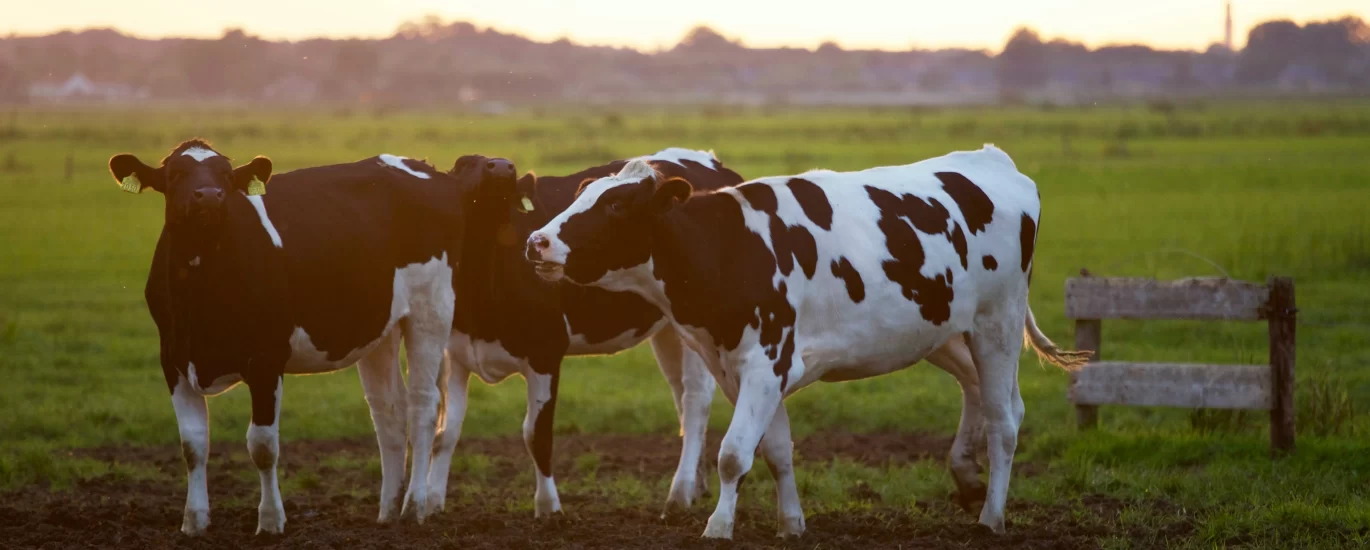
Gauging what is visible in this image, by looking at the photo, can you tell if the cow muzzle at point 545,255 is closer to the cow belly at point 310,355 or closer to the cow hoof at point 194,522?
the cow belly at point 310,355

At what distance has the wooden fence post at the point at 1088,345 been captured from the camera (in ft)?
35.6

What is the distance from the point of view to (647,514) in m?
8.62

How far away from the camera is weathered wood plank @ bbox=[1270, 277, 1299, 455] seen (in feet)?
32.0

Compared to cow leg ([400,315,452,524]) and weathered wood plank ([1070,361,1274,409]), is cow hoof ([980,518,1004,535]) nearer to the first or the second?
weathered wood plank ([1070,361,1274,409])

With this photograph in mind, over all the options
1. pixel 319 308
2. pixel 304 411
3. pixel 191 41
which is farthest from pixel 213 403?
pixel 191 41

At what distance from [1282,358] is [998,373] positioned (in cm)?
260

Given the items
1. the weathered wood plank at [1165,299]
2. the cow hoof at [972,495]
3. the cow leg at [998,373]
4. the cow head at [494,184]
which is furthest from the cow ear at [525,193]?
the weathered wood plank at [1165,299]

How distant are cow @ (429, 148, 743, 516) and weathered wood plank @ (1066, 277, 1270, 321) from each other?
A: 318 cm

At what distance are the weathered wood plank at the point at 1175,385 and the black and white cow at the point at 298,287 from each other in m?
4.57

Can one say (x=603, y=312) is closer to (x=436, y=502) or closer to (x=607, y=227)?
(x=436, y=502)

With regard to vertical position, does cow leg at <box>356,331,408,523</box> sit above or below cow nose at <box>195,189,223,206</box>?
below

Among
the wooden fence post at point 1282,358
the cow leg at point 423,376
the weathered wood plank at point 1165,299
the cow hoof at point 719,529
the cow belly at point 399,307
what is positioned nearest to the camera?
the cow hoof at point 719,529

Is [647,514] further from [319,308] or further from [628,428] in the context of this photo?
[628,428]

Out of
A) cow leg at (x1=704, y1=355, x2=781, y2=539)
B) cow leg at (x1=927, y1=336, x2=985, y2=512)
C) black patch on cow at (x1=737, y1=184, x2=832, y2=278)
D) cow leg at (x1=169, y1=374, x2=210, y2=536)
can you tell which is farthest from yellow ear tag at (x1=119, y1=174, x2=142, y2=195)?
cow leg at (x1=927, y1=336, x2=985, y2=512)
